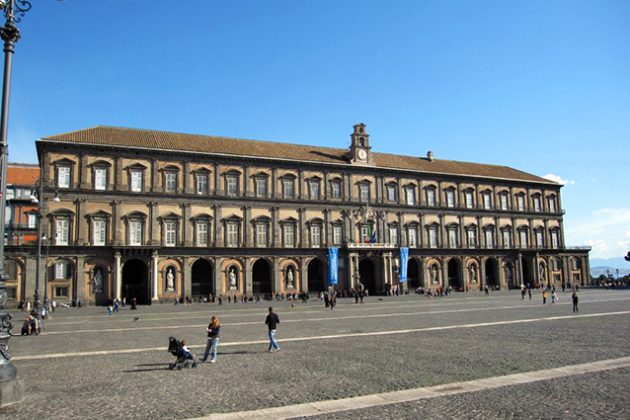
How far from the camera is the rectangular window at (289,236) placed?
5269cm

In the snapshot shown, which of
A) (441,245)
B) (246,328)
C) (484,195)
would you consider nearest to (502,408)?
(246,328)

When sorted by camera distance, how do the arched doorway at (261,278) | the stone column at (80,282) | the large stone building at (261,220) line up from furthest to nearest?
the arched doorway at (261,278) < the large stone building at (261,220) < the stone column at (80,282)

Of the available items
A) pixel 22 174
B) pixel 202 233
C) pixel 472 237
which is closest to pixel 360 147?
pixel 472 237

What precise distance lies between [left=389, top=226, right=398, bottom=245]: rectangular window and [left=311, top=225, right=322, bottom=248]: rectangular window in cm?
909

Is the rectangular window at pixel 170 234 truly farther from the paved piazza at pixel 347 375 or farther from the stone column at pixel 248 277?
the paved piazza at pixel 347 375

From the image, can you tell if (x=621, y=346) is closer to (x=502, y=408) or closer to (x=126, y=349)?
(x=502, y=408)

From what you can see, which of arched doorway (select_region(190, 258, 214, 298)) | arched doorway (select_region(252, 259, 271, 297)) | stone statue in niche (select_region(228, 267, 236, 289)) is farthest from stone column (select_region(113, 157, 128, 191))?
arched doorway (select_region(252, 259, 271, 297))

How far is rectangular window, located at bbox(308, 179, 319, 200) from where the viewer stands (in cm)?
5469

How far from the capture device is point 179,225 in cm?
4816

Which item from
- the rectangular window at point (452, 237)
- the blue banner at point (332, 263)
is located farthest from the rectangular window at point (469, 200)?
the blue banner at point (332, 263)

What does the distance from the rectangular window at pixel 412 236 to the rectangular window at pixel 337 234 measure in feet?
30.0

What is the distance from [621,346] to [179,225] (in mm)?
40258

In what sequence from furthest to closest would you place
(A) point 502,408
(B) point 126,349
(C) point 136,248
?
(C) point 136,248 < (B) point 126,349 < (A) point 502,408

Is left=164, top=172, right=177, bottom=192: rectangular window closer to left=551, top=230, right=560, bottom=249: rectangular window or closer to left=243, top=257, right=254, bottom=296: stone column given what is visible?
left=243, top=257, right=254, bottom=296: stone column
